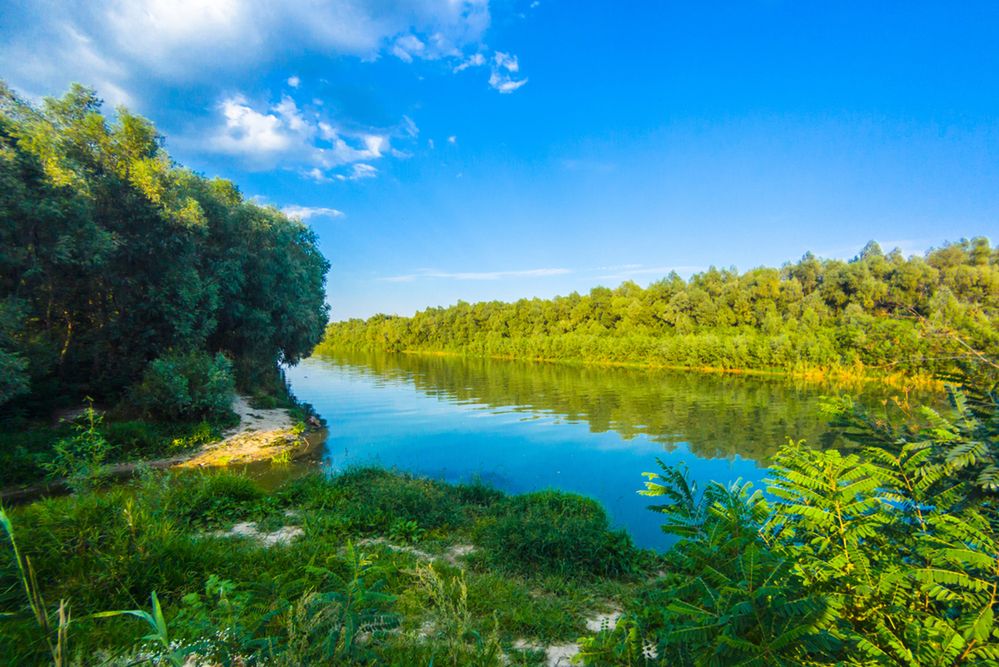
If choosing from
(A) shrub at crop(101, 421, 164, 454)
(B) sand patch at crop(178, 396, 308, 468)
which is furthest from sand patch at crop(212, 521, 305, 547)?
(A) shrub at crop(101, 421, 164, 454)

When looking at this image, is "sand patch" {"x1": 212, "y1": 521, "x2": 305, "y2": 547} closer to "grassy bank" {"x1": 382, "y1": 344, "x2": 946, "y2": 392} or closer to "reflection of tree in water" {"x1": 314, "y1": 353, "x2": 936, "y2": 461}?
"reflection of tree in water" {"x1": 314, "y1": 353, "x2": 936, "y2": 461}

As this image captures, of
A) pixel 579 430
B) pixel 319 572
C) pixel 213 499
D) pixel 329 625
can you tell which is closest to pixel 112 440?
pixel 213 499

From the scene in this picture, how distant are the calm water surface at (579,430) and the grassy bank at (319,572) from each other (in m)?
3.60

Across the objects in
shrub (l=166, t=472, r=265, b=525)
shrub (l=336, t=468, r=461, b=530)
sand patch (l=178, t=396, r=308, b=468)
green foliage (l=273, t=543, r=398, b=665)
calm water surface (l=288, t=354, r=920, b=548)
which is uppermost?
Result: green foliage (l=273, t=543, r=398, b=665)

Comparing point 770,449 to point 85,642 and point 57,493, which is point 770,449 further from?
point 57,493

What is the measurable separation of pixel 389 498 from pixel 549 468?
8310 millimetres

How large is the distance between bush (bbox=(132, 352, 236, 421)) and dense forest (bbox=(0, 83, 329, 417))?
55 mm

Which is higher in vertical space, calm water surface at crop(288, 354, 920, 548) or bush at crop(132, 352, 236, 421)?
bush at crop(132, 352, 236, 421)

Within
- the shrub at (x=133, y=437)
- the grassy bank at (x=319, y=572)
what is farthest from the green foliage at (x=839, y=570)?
the shrub at (x=133, y=437)

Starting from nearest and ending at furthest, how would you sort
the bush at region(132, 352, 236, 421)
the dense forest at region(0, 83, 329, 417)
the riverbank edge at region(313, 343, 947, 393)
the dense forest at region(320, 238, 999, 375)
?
the dense forest at region(0, 83, 329, 417) → the bush at region(132, 352, 236, 421) → the riverbank edge at region(313, 343, 947, 393) → the dense forest at region(320, 238, 999, 375)

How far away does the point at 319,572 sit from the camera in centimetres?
507

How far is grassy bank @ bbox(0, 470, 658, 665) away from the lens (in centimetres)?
283

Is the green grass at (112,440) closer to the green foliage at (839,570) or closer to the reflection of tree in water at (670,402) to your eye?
the green foliage at (839,570)

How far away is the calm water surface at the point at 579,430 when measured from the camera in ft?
49.0
